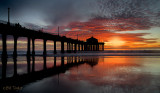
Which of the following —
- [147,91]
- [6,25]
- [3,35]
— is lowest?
[147,91]

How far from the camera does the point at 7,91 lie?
207 inches

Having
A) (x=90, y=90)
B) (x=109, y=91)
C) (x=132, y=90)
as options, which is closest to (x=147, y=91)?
(x=132, y=90)

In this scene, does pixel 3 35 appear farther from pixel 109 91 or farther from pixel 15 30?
pixel 109 91

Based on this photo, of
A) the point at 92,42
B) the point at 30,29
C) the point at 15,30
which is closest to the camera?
the point at 15,30

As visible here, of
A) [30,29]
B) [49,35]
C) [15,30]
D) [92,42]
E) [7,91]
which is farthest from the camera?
[92,42]

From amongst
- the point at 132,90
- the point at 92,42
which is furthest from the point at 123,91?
the point at 92,42

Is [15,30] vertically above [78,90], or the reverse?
[15,30]

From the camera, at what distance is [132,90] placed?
5.58 m

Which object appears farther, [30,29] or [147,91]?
[30,29]

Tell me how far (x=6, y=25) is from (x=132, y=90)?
30.2 m

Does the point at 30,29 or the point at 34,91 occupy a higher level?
the point at 30,29

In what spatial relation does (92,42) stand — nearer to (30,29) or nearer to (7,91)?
(30,29)

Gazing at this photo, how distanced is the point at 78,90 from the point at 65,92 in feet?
2.10

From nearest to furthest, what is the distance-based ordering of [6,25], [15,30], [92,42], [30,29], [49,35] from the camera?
1. [6,25]
2. [15,30]
3. [30,29]
4. [49,35]
5. [92,42]
